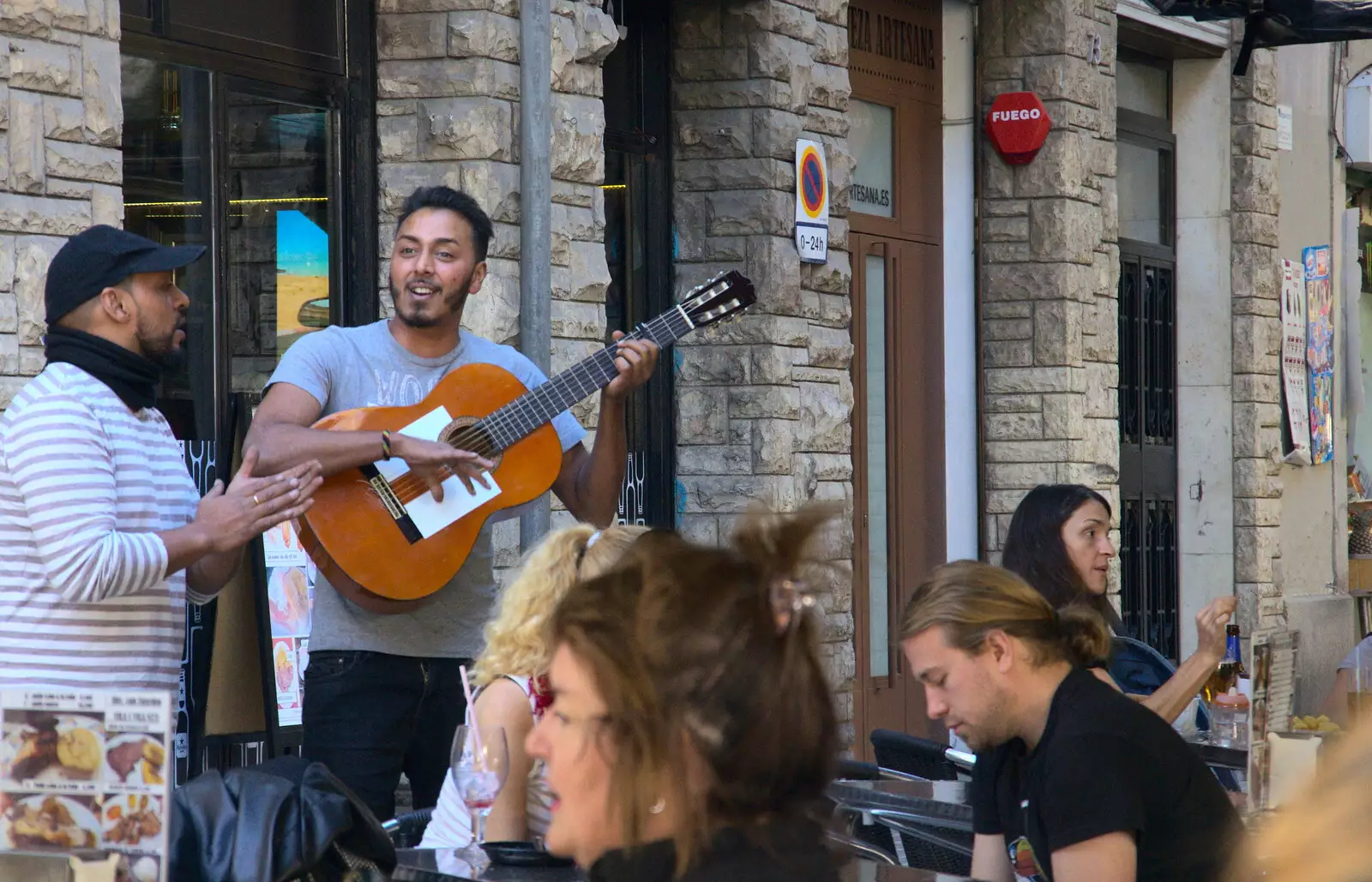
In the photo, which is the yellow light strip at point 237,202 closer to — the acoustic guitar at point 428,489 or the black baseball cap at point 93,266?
the acoustic guitar at point 428,489

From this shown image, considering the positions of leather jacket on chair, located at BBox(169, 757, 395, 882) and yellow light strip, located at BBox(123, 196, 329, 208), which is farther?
yellow light strip, located at BBox(123, 196, 329, 208)

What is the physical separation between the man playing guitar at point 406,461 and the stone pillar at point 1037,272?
5.43 meters

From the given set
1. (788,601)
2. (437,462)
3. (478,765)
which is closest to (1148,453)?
(437,462)

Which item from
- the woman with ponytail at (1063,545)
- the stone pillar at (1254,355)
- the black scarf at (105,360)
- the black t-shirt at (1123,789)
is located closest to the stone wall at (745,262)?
the woman with ponytail at (1063,545)

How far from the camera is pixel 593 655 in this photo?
200cm

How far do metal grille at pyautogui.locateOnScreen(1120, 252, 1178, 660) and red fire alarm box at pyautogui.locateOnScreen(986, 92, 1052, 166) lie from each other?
1.64 metres

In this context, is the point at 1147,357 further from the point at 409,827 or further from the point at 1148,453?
the point at 409,827

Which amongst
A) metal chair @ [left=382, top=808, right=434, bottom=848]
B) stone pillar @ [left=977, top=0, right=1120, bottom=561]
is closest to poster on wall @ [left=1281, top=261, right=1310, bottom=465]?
stone pillar @ [left=977, top=0, right=1120, bottom=561]

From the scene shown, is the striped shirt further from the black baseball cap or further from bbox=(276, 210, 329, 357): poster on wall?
bbox=(276, 210, 329, 357): poster on wall

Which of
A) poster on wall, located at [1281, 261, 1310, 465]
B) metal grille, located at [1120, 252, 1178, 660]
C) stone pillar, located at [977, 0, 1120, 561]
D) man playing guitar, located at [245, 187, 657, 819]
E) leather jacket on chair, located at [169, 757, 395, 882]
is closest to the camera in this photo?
leather jacket on chair, located at [169, 757, 395, 882]

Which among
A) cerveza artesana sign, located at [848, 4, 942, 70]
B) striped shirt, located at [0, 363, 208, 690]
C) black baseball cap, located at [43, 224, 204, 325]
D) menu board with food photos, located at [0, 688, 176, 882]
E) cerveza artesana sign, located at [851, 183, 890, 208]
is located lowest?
menu board with food photos, located at [0, 688, 176, 882]

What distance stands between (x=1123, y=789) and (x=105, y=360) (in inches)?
82.9

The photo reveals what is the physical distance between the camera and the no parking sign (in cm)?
792

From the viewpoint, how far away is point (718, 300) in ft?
17.1
